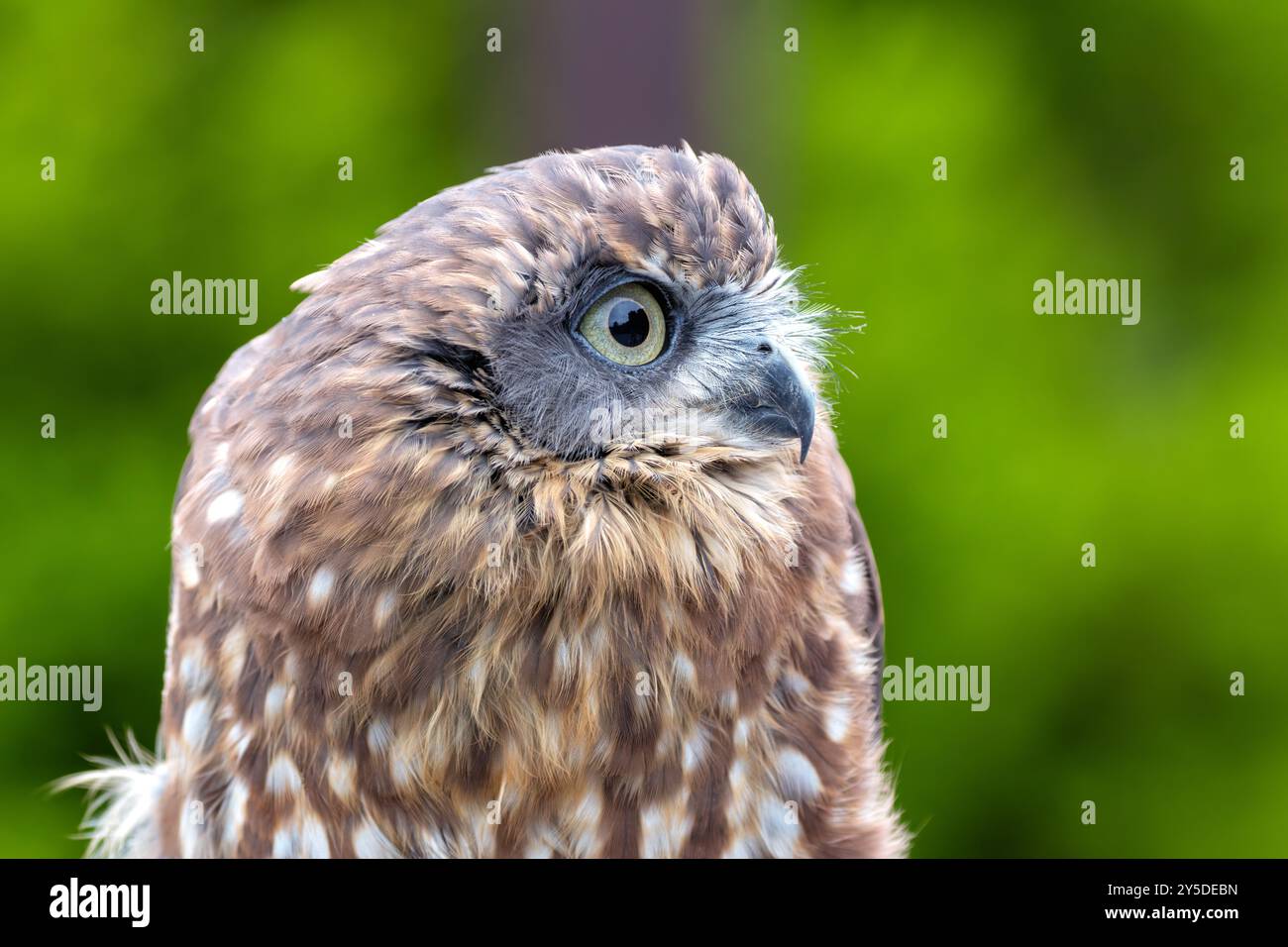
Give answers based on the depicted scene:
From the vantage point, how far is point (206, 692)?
2816 millimetres

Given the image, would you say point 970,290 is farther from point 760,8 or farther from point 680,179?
point 680,179

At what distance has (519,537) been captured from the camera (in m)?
2.44

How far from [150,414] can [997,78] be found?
3127 millimetres

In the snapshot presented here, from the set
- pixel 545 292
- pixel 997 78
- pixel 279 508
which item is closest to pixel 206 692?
pixel 279 508

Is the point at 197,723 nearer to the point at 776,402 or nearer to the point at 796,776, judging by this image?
the point at 796,776

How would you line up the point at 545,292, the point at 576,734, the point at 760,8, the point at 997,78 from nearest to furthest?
the point at 545,292 < the point at 576,734 < the point at 760,8 < the point at 997,78

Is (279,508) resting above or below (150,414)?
below

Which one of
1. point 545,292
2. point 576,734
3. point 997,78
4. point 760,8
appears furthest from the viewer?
point 997,78

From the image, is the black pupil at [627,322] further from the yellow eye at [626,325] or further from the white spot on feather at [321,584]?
Answer: the white spot on feather at [321,584]

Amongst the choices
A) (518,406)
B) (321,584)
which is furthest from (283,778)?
(518,406)

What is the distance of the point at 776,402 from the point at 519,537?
22.5 inches

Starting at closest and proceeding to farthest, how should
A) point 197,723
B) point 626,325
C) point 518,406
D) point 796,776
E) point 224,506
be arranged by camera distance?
point 518,406, point 626,325, point 224,506, point 197,723, point 796,776

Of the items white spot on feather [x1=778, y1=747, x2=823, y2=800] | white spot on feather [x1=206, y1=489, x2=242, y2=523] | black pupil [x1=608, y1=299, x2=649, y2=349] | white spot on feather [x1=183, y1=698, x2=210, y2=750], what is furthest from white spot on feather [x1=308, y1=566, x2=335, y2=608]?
white spot on feather [x1=778, y1=747, x2=823, y2=800]

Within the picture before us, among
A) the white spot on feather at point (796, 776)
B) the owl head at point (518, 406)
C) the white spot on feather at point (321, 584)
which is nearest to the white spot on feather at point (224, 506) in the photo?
the owl head at point (518, 406)
